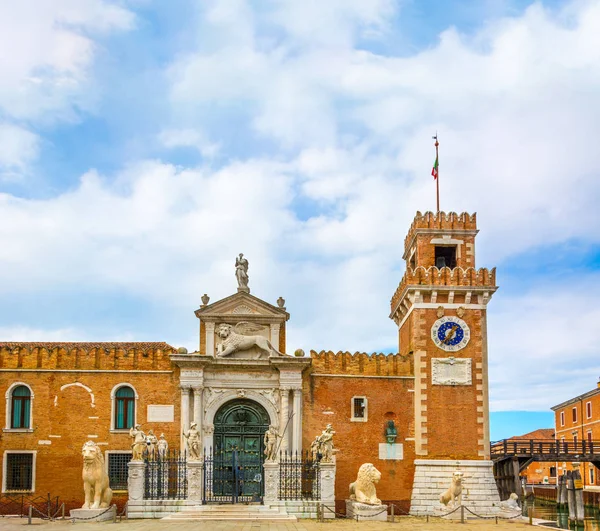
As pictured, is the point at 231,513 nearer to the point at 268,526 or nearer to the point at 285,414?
the point at 268,526

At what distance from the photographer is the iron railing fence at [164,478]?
97.3ft

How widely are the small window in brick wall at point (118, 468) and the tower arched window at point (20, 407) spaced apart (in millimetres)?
3538

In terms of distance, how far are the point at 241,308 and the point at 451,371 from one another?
8.80 metres

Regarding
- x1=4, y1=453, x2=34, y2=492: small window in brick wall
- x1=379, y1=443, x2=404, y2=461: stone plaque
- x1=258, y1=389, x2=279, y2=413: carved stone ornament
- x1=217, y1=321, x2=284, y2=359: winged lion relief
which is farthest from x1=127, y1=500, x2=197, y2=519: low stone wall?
x1=379, y1=443, x2=404, y2=461: stone plaque

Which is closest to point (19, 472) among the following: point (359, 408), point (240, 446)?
point (240, 446)

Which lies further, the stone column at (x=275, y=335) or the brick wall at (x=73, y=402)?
the stone column at (x=275, y=335)

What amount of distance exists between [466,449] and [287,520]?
8764 millimetres

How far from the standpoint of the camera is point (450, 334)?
3431cm

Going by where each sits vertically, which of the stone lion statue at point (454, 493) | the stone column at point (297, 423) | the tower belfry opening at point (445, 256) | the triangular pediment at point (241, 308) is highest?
the tower belfry opening at point (445, 256)

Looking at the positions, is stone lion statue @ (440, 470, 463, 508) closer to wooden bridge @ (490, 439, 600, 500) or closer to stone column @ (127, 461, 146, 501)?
wooden bridge @ (490, 439, 600, 500)

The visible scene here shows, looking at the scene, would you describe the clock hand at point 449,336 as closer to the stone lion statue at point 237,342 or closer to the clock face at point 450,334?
the clock face at point 450,334

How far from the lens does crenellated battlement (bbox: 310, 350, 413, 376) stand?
34.3m

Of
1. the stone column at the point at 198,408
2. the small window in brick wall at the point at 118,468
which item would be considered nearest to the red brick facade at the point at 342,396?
the small window in brick wall at the point at 118,468

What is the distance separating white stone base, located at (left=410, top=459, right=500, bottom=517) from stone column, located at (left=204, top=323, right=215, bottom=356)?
362 inches
